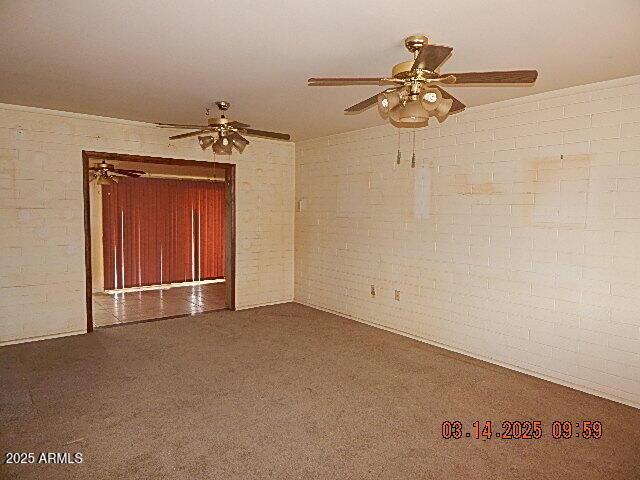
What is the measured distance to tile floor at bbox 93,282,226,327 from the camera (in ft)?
20.2

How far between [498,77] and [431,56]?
Result: 484mm

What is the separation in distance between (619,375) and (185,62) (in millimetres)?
4267

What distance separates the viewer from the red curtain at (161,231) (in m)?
8.29

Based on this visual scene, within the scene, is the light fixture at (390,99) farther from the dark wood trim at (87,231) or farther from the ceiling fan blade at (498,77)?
the dark wood trim at (87,231)

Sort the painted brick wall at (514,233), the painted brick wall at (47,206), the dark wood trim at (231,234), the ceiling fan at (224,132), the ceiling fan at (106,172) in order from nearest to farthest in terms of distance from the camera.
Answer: the painted brick wall at (514,233) < the ceiling fan at (224,132) < the painted brick wall at (47,206) < the dark wood trim at (231,234) < the ceiling fan at (106,172)

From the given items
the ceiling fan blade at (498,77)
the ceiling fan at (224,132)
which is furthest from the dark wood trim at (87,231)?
the ceiling fan blade at (498,77)

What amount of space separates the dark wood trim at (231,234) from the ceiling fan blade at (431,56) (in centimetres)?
443

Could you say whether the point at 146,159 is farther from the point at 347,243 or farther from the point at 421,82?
the point at 421,82

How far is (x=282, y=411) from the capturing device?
128 inches

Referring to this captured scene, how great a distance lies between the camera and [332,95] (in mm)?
4062

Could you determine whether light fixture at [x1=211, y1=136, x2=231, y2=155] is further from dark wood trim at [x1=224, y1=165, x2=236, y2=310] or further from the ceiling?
dark wood trim at [x1=224, y1=165, x2=236, y2=310]

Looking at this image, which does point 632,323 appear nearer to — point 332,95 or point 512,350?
point 512,350

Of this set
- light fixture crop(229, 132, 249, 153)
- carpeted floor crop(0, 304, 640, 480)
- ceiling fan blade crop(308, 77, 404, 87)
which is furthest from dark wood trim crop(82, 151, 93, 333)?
ceiling fan blade crop(308, 77, 404, 87)

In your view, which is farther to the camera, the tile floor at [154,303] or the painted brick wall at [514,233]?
the tile floor at [154,303]
